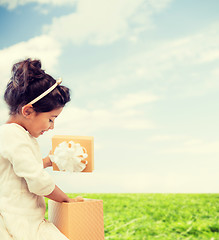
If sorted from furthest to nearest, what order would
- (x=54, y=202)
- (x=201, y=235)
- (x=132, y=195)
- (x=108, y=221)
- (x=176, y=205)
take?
1. (x=132, y=195)
2. (x=176, y=205)
3. (x=108, y=221)
4. (x=201, y=235)
5. (x=54, y=202)

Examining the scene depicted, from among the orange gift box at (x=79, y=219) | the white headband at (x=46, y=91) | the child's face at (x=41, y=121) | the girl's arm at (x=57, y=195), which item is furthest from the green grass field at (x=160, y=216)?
the white headband at (x=46, y=91)

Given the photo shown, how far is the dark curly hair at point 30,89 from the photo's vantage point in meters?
1.36

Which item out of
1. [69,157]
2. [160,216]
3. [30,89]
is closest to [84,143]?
[69,157]

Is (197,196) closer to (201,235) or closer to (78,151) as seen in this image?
(201,235)

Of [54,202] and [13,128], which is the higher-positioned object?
[13,128]

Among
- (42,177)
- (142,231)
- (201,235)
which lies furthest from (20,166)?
(201,235)

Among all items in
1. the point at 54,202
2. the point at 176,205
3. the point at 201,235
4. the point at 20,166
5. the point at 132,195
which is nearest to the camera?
the point at 20,166

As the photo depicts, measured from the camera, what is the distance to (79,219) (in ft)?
4.67

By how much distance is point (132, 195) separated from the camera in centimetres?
400

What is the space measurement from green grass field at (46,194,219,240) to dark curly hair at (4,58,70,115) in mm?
1769

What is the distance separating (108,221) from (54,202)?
5.72ft

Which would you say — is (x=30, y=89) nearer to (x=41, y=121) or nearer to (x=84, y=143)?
(x=41, y=121)

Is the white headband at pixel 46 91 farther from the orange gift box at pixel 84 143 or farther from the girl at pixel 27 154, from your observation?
the orange gift box at pixel 84 143

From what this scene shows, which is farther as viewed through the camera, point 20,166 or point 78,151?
point 78,151
